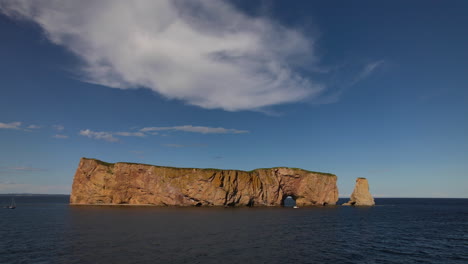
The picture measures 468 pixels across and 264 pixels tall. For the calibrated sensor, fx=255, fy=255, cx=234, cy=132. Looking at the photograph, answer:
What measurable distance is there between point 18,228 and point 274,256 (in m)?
45.6

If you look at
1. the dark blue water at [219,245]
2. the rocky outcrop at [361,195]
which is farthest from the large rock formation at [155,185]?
the rocky outcrop at [361,195]

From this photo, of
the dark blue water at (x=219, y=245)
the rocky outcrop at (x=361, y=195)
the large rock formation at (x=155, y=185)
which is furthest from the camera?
the rocky outcrop at (x=361, y=195)

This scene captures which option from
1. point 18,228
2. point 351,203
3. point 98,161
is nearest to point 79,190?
point 98,161

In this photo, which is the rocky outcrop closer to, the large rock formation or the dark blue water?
the large rock formation

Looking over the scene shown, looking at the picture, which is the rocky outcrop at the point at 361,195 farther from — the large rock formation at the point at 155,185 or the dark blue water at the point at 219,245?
the dark blue water at the point at 219,245

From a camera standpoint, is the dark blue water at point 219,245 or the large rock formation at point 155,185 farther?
the large rock formation at point 155,185

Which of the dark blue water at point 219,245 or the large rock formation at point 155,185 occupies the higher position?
the large rock formation at point 155,185

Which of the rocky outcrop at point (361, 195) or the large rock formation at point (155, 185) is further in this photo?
the rocky outcrop at point (361, 195)

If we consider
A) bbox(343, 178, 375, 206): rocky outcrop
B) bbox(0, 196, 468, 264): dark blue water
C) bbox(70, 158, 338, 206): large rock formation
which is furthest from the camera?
bbox(343, 178, 375, 206): rocky outcrop

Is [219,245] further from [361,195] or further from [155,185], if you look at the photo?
[361,195]

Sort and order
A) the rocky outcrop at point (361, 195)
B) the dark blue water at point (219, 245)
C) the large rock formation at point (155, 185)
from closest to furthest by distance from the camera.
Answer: the dark blue water at point (219, 245) → the large rock formation at point (155, 185) → the rocky outcrop at point (361, 195)

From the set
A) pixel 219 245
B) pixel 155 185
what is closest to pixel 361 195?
pixel 155 185

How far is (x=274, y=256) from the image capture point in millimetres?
28391

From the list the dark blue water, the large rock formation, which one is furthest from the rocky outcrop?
the dark blue water
